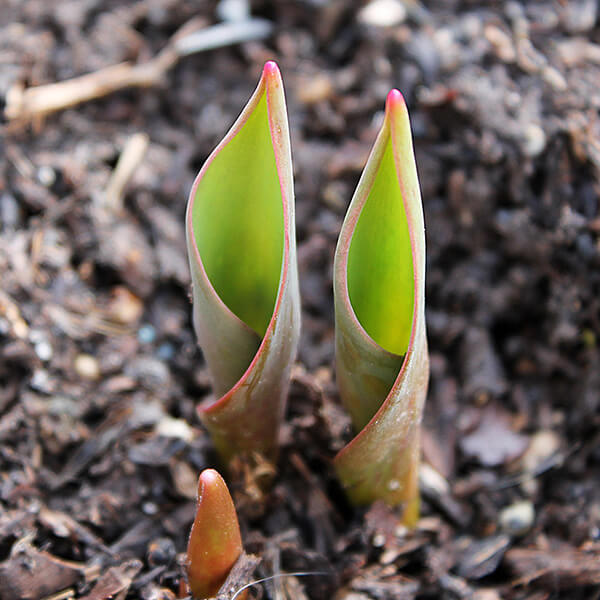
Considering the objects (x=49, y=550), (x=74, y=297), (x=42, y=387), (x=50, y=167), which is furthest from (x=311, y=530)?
(x=50, y=167)

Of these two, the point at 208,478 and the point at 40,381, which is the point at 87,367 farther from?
the point at 208,478

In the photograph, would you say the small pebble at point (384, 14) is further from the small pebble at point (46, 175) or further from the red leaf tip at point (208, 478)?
the red leaf tip at point (208, 478)

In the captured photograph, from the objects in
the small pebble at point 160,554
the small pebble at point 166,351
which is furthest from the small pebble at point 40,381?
the small pebble at point 160,554

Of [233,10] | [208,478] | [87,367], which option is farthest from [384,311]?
[233,10]

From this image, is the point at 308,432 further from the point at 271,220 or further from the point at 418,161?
the point at 418,161

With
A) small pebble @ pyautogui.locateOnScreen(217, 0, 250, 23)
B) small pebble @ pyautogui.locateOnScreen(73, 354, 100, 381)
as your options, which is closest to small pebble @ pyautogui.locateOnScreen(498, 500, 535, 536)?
small pebble @ pyautogui.locateOnScreen(73, 354, 100, 381)

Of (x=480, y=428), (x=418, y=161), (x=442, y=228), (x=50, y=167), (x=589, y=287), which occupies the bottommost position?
(x=480, y=428)

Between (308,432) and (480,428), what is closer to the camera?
(308,432)

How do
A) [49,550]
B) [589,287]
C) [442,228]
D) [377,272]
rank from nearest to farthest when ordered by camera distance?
[377,272], [49,550], [589,287], [442,228]
